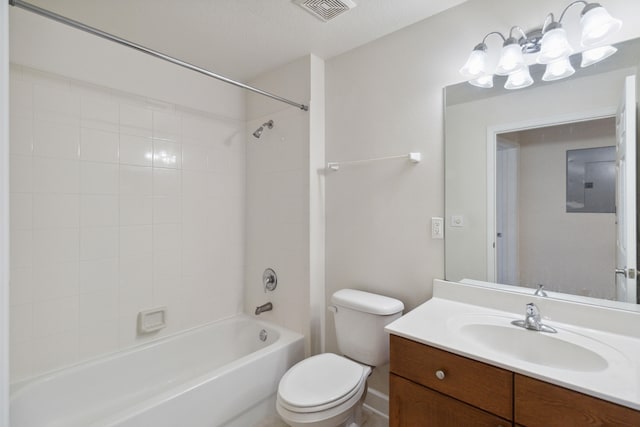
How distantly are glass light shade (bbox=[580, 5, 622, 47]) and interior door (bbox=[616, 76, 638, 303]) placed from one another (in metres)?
0.19

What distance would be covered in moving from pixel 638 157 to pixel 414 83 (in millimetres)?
1011

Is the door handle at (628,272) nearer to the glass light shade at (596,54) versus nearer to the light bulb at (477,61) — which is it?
the glass light shade at (596,54)

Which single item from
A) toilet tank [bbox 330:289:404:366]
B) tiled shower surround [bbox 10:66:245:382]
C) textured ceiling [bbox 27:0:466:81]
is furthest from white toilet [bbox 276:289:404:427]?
textured ceiling [bbox 27:0:466:81]

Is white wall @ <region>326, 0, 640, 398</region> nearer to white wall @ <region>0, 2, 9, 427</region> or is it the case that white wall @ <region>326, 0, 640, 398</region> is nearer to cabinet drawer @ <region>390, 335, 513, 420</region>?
cabinet drawer @ <region>390, 335, 513, 420</region>

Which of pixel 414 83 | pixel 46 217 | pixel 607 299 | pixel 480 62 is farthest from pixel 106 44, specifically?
pixel 607 299

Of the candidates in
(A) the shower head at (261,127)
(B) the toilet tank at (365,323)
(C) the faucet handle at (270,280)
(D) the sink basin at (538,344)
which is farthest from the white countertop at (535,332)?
(A) the shower head at (261,127)

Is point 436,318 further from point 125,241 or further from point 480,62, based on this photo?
point 125,241

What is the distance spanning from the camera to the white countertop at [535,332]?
33.0 inches

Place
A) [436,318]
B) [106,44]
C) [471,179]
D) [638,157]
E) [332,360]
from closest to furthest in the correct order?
[638,157] < [436,318] < [471,179] < [332,360] < [106,44]

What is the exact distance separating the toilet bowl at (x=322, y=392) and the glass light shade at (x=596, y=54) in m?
1.70

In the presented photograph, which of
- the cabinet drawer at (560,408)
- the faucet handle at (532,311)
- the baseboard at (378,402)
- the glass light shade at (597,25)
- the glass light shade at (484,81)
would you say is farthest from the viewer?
the baseboard at (378,402)

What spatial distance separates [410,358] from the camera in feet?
3.83

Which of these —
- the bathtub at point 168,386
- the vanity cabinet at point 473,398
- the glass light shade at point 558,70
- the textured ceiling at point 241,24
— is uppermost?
the textured ceiling at point 241,24

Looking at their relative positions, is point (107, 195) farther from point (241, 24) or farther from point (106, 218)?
point (241, 24)
